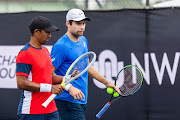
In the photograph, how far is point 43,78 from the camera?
11.4ft

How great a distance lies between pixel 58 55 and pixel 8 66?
274 cm

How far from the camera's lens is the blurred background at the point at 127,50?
595 centimetres

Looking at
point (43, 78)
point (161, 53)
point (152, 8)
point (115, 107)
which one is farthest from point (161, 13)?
point (43, 78)

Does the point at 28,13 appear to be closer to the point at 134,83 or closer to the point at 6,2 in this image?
the point at 6,2

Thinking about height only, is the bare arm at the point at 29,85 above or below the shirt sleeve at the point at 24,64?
below

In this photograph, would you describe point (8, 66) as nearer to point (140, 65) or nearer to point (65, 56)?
point (140, 65)

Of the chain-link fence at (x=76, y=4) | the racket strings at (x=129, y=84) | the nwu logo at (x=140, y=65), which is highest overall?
the chain-link fence at (x=76, y=4)

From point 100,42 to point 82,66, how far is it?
7.81ft

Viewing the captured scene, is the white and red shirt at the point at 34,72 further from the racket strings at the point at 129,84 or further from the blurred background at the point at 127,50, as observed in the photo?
the blurred background at the point at 127,50

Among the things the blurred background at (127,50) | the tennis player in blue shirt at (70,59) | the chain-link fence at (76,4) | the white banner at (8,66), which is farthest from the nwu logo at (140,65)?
the tennis player in blue shirt at (70,59)

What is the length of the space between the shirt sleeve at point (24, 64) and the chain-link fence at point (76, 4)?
3.16 metres

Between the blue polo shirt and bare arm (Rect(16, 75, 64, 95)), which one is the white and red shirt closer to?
bare arm (Rect(16, 75, 64, 95))

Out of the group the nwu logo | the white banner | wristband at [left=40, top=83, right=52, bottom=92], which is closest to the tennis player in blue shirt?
wristband at [left=40, top=83, right=52, bottom=92]

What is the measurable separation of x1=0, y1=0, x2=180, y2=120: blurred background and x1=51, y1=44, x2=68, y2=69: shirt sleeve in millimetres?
2202
